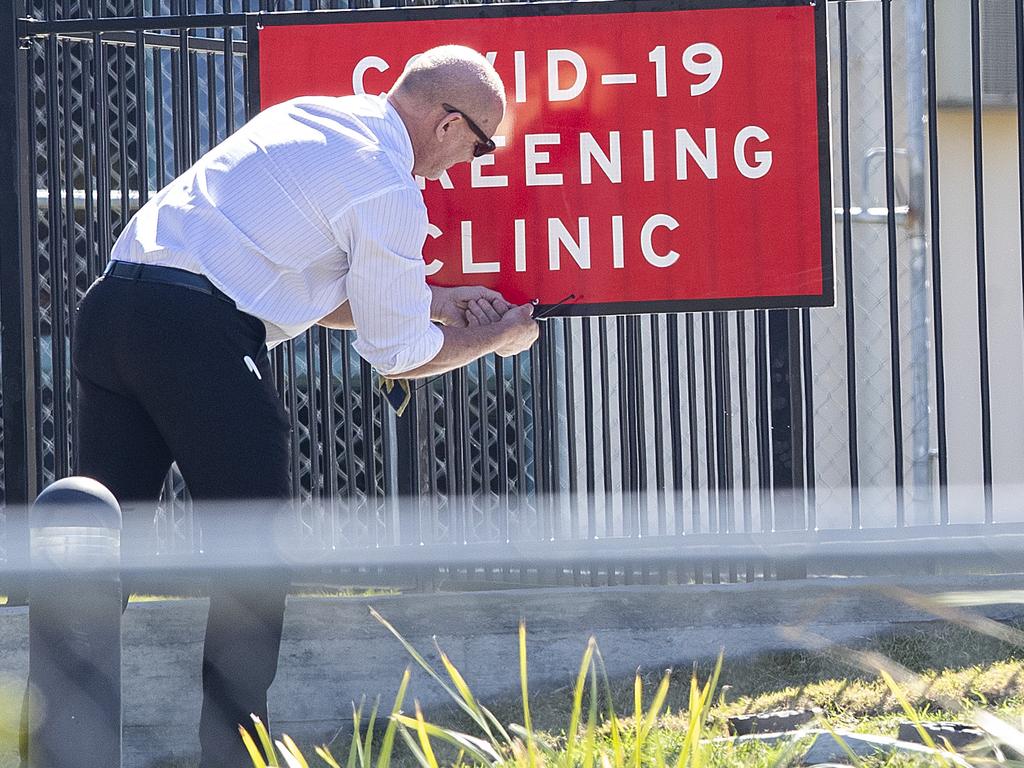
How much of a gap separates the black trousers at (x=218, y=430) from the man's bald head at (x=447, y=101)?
2.05 feet

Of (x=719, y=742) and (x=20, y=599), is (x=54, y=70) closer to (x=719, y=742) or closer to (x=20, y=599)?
(x=20, y=599)

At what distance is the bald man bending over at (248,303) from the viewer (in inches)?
108

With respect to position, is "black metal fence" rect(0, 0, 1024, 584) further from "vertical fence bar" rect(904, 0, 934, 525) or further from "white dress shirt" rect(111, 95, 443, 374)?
"white dress shirt" rect(111, 95, 443, 374)

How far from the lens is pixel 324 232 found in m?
2.88

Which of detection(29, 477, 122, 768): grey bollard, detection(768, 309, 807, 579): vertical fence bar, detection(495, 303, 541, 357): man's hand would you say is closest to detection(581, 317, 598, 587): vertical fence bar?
detection(768, 309, 807, 579): vertical fence bar

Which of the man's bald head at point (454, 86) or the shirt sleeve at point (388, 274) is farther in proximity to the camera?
the man's bald head at point (454, 86)

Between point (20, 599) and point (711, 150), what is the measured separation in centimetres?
263

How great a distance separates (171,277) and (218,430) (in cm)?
35

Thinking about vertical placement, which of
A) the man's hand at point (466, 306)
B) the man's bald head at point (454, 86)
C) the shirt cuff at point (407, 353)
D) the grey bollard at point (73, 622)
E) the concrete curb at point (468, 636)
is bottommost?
the concrete curb at point (468, 636)

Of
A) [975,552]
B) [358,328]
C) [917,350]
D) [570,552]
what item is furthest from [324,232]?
[917,350]

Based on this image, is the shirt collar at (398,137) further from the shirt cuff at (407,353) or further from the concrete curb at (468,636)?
the concrete curb at (468,636)

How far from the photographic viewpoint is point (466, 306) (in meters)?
3.68

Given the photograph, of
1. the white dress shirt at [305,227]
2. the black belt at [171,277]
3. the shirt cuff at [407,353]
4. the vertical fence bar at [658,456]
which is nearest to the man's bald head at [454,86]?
the white dress shirt at [305,227]

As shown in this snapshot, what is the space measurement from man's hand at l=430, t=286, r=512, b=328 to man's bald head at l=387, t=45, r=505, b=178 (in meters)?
0.62
